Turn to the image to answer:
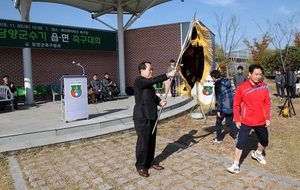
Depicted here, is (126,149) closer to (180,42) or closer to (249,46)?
(180,42)

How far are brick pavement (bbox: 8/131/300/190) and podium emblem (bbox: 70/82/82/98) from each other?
4.99 ft

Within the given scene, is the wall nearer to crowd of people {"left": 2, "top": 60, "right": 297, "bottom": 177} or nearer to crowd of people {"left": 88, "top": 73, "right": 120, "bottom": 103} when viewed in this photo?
crowd of people {"left": 88, "top": 73, "right": 120, "bottom": 103}

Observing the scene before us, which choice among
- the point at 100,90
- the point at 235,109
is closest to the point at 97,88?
the point at 100,90

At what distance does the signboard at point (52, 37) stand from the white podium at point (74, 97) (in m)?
5.85

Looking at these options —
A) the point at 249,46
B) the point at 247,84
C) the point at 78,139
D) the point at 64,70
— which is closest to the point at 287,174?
the point at 247,84

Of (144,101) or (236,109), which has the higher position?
(144,101)

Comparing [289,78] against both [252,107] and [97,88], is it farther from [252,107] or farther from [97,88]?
[97,88]

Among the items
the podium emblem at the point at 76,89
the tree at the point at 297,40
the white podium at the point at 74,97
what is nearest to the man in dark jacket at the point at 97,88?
the white podium at the point at 74,97

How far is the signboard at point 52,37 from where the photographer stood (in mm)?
10805

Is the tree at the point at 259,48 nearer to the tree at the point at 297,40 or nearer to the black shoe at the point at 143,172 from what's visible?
the tree at the point at 297,40

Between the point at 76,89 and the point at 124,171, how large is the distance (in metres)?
3.22

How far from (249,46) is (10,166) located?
31.7 meters

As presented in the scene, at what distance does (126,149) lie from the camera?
17.4 ft

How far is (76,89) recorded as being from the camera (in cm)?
665
